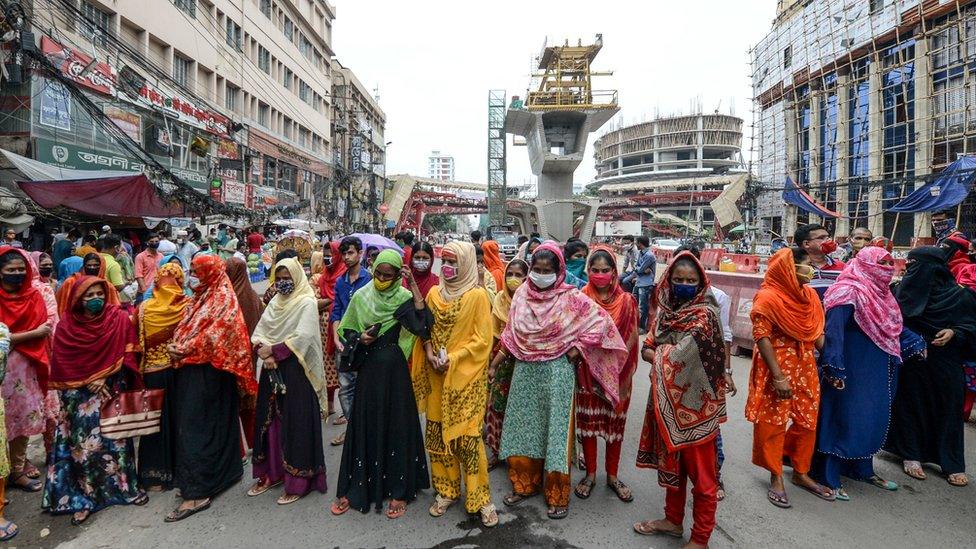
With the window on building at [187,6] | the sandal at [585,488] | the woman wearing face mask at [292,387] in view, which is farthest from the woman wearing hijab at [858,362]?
the window on building at [187,6]

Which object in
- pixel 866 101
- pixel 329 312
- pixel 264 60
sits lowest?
pixel 329 312

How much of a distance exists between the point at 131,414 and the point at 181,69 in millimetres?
20534

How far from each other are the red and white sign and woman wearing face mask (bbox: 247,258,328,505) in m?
12.3

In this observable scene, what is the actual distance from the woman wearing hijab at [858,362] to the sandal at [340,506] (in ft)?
10.1

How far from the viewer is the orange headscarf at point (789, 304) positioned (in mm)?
2904

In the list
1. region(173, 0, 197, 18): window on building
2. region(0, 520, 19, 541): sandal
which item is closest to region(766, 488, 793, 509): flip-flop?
region(0, 520, 19, 541): sandal

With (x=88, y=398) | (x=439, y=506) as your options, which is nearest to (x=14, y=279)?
(x=88, y=398)

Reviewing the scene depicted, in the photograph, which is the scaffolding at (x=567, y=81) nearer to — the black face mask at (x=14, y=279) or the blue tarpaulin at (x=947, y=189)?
the blue tarpaulin at (x=947, y=189)

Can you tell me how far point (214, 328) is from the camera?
9.75 ft

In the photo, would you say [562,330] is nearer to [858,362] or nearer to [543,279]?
[543,279]

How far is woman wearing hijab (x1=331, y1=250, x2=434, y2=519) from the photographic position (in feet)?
9.20

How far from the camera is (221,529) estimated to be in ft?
9.14

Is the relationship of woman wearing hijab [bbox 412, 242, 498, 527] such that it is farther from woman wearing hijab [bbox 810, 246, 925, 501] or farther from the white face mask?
woman wearing hijab [bbox 810, 246, 925, 501]

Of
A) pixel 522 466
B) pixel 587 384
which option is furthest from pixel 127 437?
pixel 587 384
